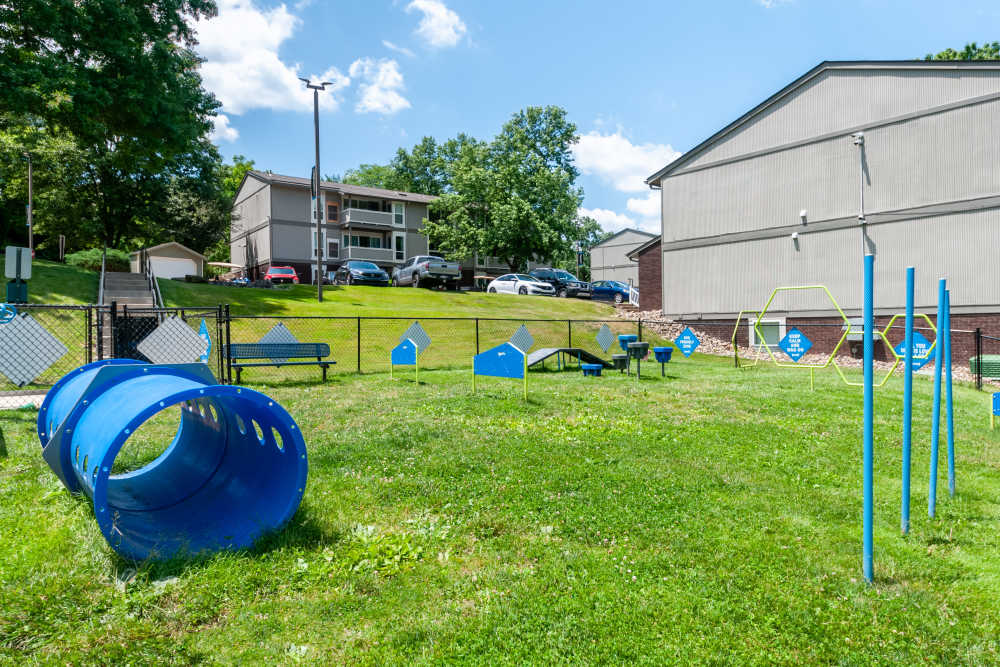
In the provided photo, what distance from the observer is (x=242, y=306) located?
79.7ft

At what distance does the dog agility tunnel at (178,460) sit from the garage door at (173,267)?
119ft

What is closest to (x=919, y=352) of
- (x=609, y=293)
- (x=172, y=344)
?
(x=172, y=344)

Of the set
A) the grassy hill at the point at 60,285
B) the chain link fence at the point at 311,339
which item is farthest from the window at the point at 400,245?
the chain link fence at the point at 311,339

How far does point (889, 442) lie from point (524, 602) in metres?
6.71

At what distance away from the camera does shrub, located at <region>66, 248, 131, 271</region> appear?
30.8 m

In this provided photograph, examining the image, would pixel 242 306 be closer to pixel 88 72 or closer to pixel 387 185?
pixel 88 72

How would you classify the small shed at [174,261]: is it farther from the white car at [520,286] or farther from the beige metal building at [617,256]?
the beige metal building at [617,256]

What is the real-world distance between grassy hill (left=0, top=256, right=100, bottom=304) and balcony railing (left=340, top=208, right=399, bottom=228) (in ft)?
68.4

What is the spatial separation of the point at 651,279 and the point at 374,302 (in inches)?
555

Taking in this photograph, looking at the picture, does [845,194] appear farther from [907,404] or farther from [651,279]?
[907,404]

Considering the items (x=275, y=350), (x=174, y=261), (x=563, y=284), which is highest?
(x=174, y=261)

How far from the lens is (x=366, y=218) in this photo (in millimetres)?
46250

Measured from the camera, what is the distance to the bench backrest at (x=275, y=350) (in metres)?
14.0

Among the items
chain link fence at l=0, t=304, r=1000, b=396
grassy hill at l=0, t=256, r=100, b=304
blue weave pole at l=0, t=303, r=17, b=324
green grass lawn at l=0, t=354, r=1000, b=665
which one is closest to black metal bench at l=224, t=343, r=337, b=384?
chain link fence at l=0, t=304, r=1000, b=396
